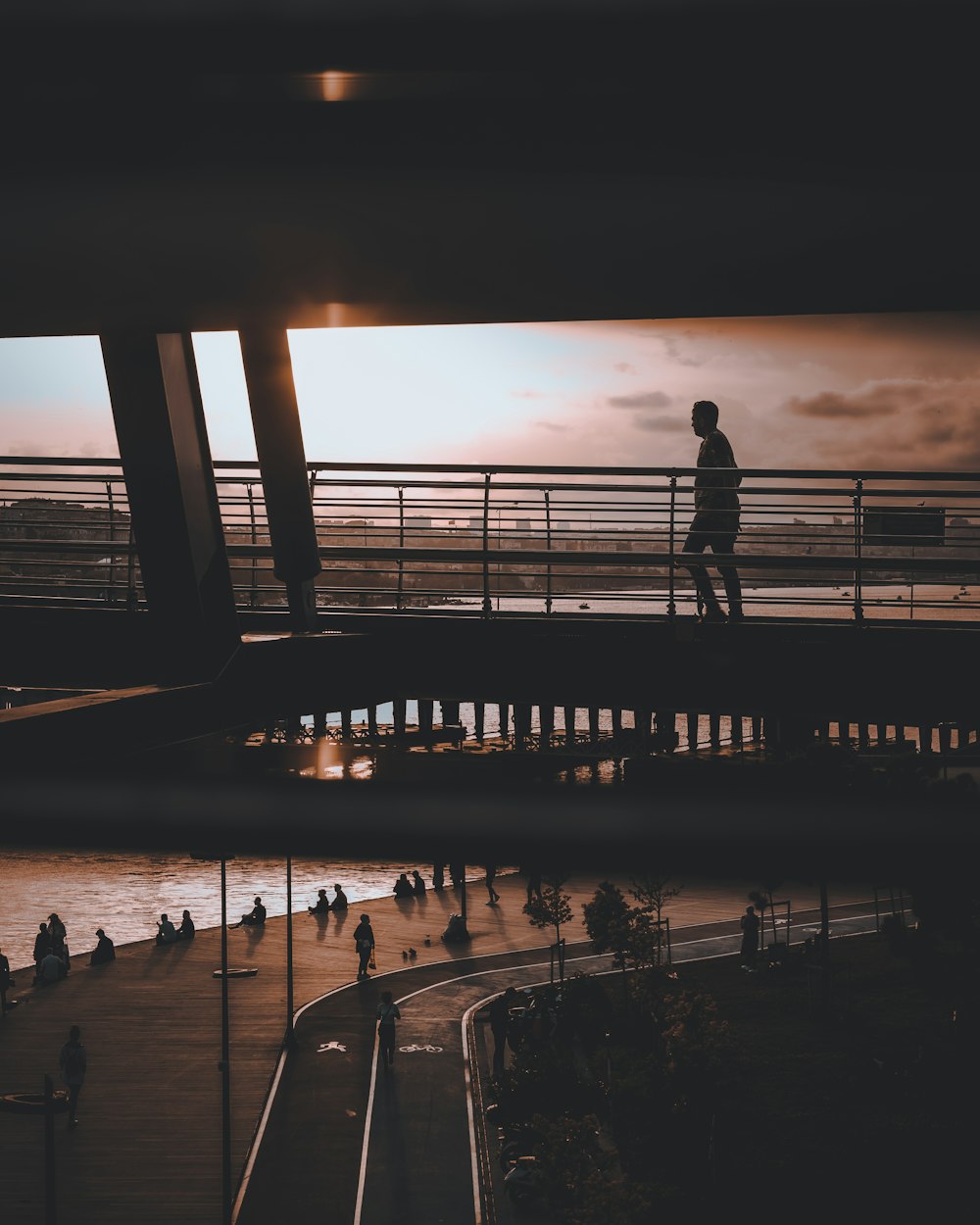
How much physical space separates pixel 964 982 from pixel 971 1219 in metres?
7.18

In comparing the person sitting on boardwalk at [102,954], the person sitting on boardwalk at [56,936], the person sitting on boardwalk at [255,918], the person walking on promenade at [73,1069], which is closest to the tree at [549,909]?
the person walking on promenade at [73,1069]

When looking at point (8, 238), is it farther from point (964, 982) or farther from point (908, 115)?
point (964, 982)

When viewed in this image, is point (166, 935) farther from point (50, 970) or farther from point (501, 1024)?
point (501, 1024)

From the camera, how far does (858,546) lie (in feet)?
24.7

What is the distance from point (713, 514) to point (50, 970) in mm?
32783

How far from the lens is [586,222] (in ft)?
2.36

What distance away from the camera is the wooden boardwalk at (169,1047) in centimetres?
2116

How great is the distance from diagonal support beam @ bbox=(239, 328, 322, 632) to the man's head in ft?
12.2

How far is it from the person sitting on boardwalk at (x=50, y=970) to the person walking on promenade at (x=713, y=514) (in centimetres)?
3182

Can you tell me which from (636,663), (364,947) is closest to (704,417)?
(636,663)

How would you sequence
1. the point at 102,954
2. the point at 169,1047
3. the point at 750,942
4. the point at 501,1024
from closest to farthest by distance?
the point at 501,1024 → the point at 169,1047 → the point at 750,942 → the point at 102,954

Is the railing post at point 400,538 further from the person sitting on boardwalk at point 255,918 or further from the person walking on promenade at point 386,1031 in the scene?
the person sitting on boardwalk at point 255,918

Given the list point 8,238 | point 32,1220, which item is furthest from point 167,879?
point 8,238

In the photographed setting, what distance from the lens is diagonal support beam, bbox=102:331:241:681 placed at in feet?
11.2
